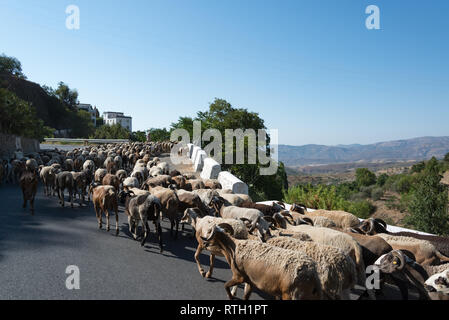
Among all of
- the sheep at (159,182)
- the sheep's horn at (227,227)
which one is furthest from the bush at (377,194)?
the sheep's horn at (227,227)

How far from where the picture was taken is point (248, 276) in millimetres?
4648

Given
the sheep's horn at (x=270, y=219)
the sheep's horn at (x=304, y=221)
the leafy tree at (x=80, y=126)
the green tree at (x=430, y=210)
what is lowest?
the green tree at (x=430, y=210)

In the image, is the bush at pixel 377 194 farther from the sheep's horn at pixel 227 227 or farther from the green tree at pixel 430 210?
the sheep's horn at pixel 227 227

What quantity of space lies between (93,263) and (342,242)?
5.45m

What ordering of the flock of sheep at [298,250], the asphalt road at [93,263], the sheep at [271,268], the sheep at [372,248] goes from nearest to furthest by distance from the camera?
the sheep at [271,268] < the flock of sheep at [298,250] < the asphalt road at [93,263] < the sheep at [372,248]

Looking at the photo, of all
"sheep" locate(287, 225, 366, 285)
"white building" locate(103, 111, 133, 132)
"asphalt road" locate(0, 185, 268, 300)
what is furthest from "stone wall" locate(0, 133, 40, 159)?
"white building" locate(103, 111, 133, 132)

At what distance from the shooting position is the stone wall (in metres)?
24.8

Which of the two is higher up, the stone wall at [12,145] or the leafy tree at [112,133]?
the leafy tree at [112,133]

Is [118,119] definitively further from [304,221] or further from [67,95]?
[304,221]

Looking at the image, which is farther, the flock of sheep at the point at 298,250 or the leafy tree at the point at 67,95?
the leafy tree at the point at 67,95

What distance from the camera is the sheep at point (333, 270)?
428 centimetres

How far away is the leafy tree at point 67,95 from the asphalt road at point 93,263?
98.7m
